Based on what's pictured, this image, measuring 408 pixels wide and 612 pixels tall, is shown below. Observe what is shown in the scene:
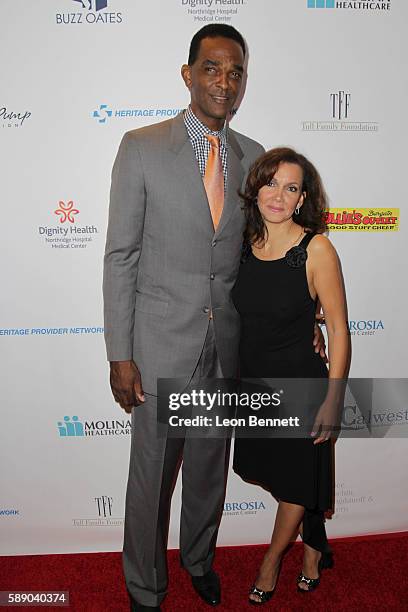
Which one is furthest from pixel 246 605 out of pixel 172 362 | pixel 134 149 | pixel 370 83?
pixel 370 83

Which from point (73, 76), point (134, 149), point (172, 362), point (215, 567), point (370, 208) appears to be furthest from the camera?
point (215, 567)

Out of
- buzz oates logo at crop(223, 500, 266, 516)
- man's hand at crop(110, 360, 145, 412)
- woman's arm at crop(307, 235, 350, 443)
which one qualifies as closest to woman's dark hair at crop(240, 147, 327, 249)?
woman's arm at crop(307, 235, 350, 443)

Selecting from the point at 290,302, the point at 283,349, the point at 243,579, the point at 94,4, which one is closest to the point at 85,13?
the point at 94,4

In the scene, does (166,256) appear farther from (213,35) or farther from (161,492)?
(161,492)

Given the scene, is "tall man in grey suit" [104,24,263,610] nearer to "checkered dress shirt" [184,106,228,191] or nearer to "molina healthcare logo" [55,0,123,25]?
"checkered dress shirt" [184,106,228,191]

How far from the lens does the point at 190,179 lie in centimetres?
190

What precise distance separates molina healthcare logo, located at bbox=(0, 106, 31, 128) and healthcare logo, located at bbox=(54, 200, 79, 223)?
1.18 ft

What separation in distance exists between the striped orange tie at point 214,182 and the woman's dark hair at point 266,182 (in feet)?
0.31

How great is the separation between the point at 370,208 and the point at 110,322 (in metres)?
1.31

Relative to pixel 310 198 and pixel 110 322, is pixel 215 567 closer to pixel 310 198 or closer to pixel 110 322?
pixel 110 322

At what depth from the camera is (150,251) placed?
196 centimetres

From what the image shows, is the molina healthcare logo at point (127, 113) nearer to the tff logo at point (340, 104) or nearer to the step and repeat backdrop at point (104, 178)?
the step and repeat backdrop at point (104, 178)

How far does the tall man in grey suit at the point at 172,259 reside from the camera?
188cm

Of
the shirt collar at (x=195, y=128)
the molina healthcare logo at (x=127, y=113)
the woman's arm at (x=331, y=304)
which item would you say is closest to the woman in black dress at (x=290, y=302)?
the woman's arm at (x=331, y=304)
